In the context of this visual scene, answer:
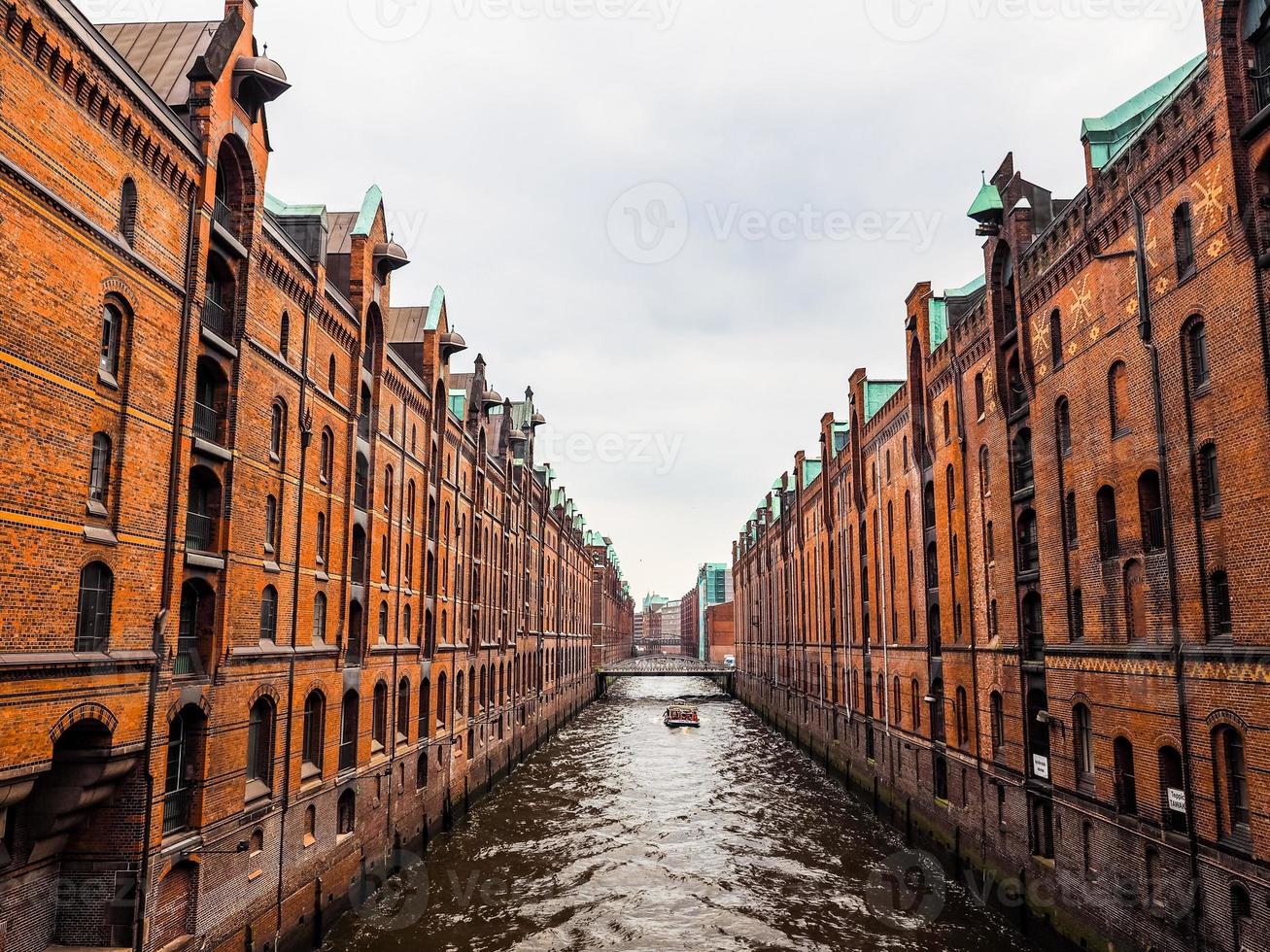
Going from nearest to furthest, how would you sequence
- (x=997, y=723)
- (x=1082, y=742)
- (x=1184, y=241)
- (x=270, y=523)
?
1. (x=1184, y=241)
2. (x=270, y=523)
3. (x=1082, y=742)
4. (x=997, y=723)

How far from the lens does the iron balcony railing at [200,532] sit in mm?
17203

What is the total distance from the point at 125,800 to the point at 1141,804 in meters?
18.3

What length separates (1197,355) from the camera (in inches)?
635

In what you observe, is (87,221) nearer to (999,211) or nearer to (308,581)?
(308,581)

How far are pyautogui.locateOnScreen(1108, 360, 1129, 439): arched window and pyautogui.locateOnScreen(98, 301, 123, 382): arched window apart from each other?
61.5ft

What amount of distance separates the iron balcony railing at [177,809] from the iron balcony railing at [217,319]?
28.3 ft

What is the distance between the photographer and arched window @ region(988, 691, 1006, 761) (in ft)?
80.9

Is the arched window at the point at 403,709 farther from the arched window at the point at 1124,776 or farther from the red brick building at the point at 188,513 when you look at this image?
the arched window at the point at 1124,776

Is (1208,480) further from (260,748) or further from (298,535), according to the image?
(260,748)

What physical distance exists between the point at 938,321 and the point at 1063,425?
11154 mm

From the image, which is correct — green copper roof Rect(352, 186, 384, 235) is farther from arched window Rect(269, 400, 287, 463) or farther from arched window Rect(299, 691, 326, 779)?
arched window Rect(299, 691, 326, 779)

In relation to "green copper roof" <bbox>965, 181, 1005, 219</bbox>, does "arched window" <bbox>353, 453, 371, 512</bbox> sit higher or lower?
lower

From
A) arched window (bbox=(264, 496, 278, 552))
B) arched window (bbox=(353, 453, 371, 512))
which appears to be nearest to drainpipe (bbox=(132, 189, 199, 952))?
arched window (bbox=(264, 496, 278, 552))

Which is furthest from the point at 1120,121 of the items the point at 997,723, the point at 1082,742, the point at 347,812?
the point at 347,812
